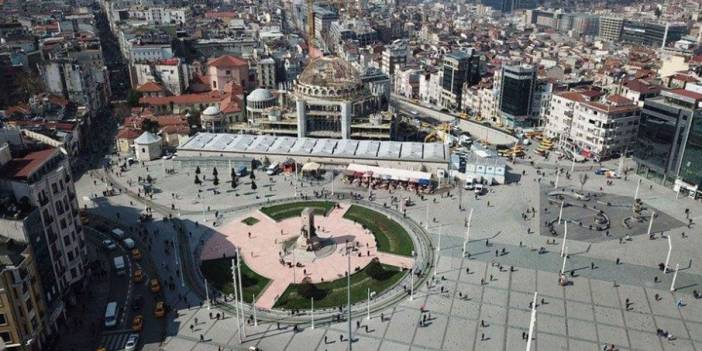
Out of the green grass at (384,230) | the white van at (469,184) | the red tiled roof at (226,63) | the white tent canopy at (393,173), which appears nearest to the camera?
the green grass at (384,230)

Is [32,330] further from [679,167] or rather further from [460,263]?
[679,167]

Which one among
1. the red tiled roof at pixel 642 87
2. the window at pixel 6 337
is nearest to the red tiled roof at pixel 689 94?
the red tiled roof at pixel 642 87

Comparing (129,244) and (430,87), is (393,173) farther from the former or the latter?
(430,87)

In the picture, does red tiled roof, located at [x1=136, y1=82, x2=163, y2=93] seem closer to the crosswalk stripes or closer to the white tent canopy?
the white tent canopy

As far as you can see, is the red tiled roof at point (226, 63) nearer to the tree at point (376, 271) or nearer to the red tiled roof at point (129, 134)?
the red tiled roof at point (129, 134)

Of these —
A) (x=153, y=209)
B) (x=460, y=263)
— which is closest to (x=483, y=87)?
(x=460, y=263)

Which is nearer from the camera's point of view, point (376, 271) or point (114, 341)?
point (114, 341)

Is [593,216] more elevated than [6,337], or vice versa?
[6,337]

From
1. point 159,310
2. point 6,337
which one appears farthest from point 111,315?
point 6,337
